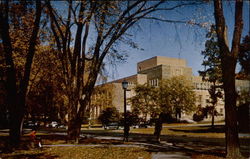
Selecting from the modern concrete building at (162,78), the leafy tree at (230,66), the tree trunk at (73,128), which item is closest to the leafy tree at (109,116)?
the modern concrete building at (162,78)

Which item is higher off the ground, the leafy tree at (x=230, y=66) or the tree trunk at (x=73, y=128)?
the leafy tree at (x=230, y=66)

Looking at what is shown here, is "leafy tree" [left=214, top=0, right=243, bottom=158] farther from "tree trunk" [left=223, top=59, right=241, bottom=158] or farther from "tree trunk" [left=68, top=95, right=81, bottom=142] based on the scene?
"tree trunk" [left=68, top=95, right=81, bottom=142]

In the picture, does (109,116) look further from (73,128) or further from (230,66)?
(230,66)

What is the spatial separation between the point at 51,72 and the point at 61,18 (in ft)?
42.1

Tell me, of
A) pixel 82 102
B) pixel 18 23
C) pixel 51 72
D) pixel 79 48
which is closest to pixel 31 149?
pixel 82 102

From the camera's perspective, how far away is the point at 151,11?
13648mm

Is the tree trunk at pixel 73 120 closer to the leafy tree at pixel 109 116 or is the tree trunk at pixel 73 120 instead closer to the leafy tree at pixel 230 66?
the leafy tree at pixel 230 66

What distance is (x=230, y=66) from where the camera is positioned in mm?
9945

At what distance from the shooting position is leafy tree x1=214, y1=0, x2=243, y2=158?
9.57 m

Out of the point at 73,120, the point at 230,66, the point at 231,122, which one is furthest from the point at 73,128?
the point at 230,66

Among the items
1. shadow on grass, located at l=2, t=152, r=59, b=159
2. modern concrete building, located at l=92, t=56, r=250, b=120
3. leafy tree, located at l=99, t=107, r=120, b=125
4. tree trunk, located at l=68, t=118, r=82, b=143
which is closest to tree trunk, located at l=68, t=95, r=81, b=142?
tree trunk, located at l=68, t=118, r=82, b=143

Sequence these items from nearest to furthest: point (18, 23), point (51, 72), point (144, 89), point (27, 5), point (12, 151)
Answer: point (12, 151), point (27, 5), point (18, 23), point (51, 72), point (144, 89)

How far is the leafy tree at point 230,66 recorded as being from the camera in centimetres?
957

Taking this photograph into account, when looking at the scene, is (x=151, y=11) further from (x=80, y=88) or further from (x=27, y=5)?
(x=27, y=5)
